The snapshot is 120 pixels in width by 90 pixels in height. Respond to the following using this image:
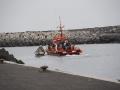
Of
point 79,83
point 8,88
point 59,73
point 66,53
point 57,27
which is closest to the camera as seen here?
point 8,88

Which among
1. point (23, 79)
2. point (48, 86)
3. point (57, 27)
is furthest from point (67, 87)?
point (57, 27)

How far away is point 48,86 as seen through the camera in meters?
10.5

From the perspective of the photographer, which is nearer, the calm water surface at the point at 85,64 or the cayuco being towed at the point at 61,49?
the calm water surface at the point at 85,64

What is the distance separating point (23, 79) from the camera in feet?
40.0

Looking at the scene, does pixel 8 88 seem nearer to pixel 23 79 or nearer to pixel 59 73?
pixel 23 79

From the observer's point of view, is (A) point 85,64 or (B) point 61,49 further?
(B) point 61,49

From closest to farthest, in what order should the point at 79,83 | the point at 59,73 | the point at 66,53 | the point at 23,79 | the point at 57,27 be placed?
the point at 79,83 → the point at 23,79 → the point at 59,73 → the point at 66,53 → the point at 57,27

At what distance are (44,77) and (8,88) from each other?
254 centimetres

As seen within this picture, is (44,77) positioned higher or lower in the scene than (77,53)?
higher

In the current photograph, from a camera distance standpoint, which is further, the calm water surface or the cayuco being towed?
the cayuco being towed

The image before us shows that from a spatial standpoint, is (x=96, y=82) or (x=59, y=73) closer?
(x=96, y=82)

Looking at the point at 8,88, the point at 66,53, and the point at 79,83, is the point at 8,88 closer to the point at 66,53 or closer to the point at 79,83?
the point at 79,83

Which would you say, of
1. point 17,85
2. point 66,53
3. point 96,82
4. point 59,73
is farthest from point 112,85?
point 66,53

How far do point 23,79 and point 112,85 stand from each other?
2.98 metres
